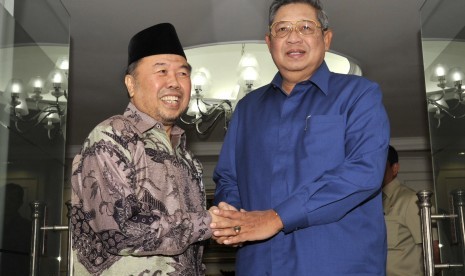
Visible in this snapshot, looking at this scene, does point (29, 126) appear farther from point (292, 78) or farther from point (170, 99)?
point (292, 78)

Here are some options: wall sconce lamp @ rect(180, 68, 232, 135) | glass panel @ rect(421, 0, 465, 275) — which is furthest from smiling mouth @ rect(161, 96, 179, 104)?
wall sconce lamp @ rect(180, 68, 232, 135)

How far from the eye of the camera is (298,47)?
1891 mm

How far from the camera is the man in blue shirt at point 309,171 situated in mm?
1660

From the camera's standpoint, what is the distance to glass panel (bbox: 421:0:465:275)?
97.0 inches

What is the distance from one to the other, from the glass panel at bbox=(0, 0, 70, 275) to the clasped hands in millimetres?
755

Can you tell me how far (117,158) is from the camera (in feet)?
5.40

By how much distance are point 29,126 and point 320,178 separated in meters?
1.20

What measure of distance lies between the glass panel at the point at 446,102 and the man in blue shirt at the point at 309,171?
2.72ft

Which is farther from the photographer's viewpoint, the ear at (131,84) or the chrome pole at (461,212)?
the chrome pole at (461,212)

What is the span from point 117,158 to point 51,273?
130 centimetres

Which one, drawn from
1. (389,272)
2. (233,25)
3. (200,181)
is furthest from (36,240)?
(233,25)

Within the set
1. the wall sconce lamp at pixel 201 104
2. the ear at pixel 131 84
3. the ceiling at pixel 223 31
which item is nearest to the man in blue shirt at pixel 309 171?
the ear at pixel 131 84

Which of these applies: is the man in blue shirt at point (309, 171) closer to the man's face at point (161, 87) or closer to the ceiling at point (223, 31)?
the man's face at point (161, 87)

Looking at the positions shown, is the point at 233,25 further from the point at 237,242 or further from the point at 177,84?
the point at 237,242
